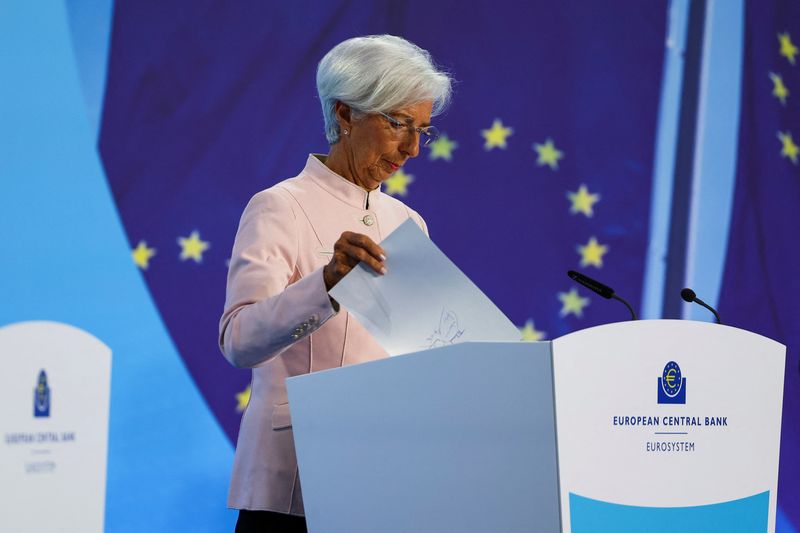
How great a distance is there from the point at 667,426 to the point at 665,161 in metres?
2.80

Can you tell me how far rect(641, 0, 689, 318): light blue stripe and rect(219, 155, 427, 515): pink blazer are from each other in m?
2.26

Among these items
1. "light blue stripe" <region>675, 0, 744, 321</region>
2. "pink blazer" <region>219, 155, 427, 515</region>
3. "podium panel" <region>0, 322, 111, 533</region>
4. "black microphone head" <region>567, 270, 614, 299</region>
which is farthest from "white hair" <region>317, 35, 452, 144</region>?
"light blue stripe" <region>675, 0, 744, 321</region>

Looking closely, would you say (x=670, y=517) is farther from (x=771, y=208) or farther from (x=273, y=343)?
(x=771, y=208)

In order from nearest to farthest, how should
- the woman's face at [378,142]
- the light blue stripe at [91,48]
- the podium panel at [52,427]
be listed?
the woman's face at [378,142] < the podium panel at [52,427] < the light blue stripe at [91,48]

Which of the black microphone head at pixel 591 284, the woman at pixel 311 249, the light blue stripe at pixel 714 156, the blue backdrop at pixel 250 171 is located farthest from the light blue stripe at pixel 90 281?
the light blue stripe at pixel 714 156

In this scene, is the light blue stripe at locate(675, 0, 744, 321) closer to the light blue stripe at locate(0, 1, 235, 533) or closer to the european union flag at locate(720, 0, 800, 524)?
the european union flag at locate(720, 0, 800, 524)

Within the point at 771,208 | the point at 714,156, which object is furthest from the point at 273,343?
the point at 771,208

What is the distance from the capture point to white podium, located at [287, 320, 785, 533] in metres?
1.05

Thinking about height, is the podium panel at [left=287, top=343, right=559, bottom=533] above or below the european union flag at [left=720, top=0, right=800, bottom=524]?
below

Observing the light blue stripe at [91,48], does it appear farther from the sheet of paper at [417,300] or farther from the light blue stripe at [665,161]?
the light blue stripe at [665,161]

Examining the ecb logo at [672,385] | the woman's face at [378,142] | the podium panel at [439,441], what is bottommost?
the podium panel at [439,441]

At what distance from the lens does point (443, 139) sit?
363 centimetres

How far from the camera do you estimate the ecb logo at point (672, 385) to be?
1256 millimetres

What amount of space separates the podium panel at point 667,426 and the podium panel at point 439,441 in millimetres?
69
